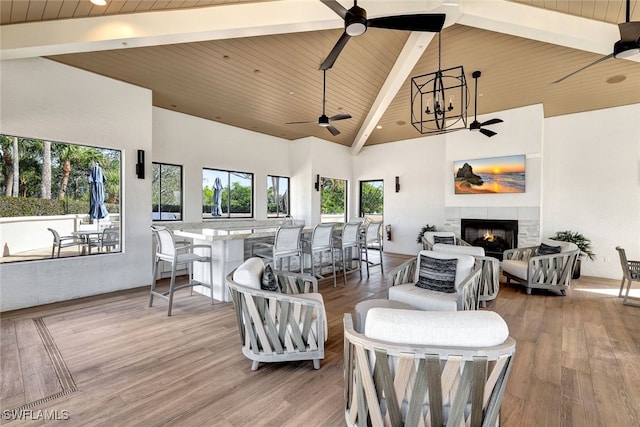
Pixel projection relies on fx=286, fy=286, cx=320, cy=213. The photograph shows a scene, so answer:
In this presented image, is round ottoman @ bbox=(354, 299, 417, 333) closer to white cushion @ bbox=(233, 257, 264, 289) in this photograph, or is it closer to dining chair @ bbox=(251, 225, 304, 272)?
white cushion @ bbox=(233, 257, 264, 289)

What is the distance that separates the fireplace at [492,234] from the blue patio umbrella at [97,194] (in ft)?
24.5

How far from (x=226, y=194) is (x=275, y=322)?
514 centimetres

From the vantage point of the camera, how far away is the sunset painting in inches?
245

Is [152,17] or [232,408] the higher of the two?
[152,17]

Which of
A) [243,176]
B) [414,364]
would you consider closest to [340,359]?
[414,364]

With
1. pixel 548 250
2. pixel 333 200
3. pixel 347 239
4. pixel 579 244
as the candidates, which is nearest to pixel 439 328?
pixel 347 239

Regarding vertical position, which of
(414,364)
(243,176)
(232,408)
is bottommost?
(232,408)

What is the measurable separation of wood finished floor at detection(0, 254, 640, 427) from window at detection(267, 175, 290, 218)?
4303 millimetres

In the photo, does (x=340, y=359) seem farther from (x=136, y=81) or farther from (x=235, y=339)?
(x=136, y=81)

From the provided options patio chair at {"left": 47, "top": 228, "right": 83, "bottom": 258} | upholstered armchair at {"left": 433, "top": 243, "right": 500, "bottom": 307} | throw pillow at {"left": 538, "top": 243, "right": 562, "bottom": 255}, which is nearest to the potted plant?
throw pillow at {"left": 538, "top": 243, "right": 562, "bottom": 255}

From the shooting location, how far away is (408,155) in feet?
27.7

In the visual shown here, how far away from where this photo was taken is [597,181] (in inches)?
230

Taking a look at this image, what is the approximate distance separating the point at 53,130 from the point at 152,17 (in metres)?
2.20

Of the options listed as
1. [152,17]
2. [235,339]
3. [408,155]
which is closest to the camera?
[235,339]
